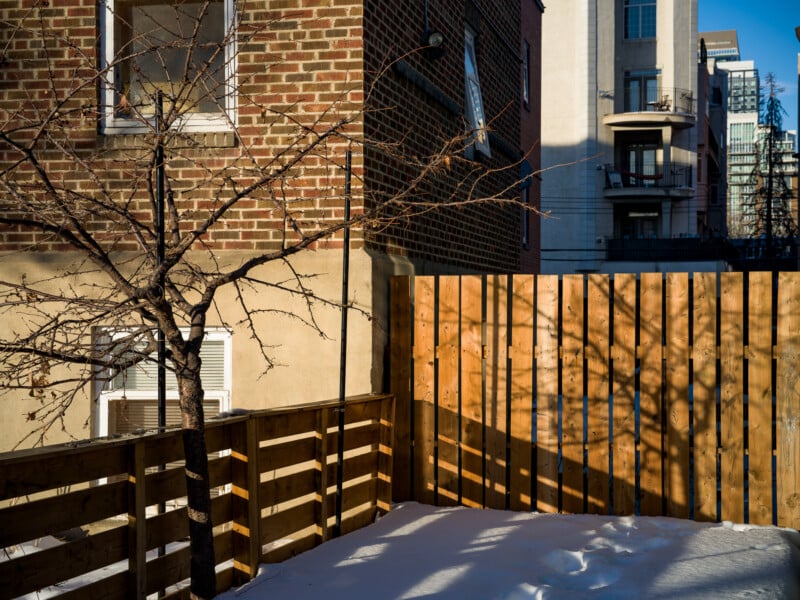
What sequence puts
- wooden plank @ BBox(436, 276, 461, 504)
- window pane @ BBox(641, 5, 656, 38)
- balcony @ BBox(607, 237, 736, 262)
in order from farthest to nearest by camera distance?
window pane @ BBox(641, 5, 656, 38), balcony @ BBox(607, 237, 736, 262), wooden plank @ BBox(436, 276, 461, 504)

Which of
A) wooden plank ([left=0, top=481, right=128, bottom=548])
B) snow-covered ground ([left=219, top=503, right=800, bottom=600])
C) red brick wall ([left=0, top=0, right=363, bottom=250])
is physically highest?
red brick wall ([left=0, top=0, right=363, bottom=250])

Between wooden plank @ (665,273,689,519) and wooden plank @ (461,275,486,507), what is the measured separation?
1.53 metres

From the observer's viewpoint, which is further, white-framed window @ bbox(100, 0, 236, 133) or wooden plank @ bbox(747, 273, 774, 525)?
white-framed window @ bbox(100, 0, 236, 133)

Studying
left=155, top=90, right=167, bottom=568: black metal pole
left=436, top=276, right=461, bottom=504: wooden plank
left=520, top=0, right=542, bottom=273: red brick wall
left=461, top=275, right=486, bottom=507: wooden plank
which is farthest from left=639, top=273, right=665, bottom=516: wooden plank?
left=520, top=0, right=542, bottom=273: red brick wall

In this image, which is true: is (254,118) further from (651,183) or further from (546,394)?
(651,183)

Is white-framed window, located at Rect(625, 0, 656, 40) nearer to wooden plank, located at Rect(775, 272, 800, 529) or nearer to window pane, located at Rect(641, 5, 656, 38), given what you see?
window pane, located at Rect(641, 5, 656, 38)

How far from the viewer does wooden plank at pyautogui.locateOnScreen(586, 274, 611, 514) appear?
327 inches

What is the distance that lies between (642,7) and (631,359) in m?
41.1

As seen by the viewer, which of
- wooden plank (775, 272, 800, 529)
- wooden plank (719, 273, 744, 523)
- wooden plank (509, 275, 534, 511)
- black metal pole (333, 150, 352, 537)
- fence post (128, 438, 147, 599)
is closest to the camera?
fence post (128, 438, 147, 599)

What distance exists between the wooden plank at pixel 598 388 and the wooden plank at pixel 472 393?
35.5 inches

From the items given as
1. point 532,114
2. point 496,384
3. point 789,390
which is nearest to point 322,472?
point 496,384

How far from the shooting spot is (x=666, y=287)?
26.8 feet

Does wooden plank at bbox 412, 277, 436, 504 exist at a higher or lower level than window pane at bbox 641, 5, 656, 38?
lower

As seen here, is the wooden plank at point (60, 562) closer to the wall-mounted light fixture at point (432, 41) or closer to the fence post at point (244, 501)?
the fence post at point (244, 501)
